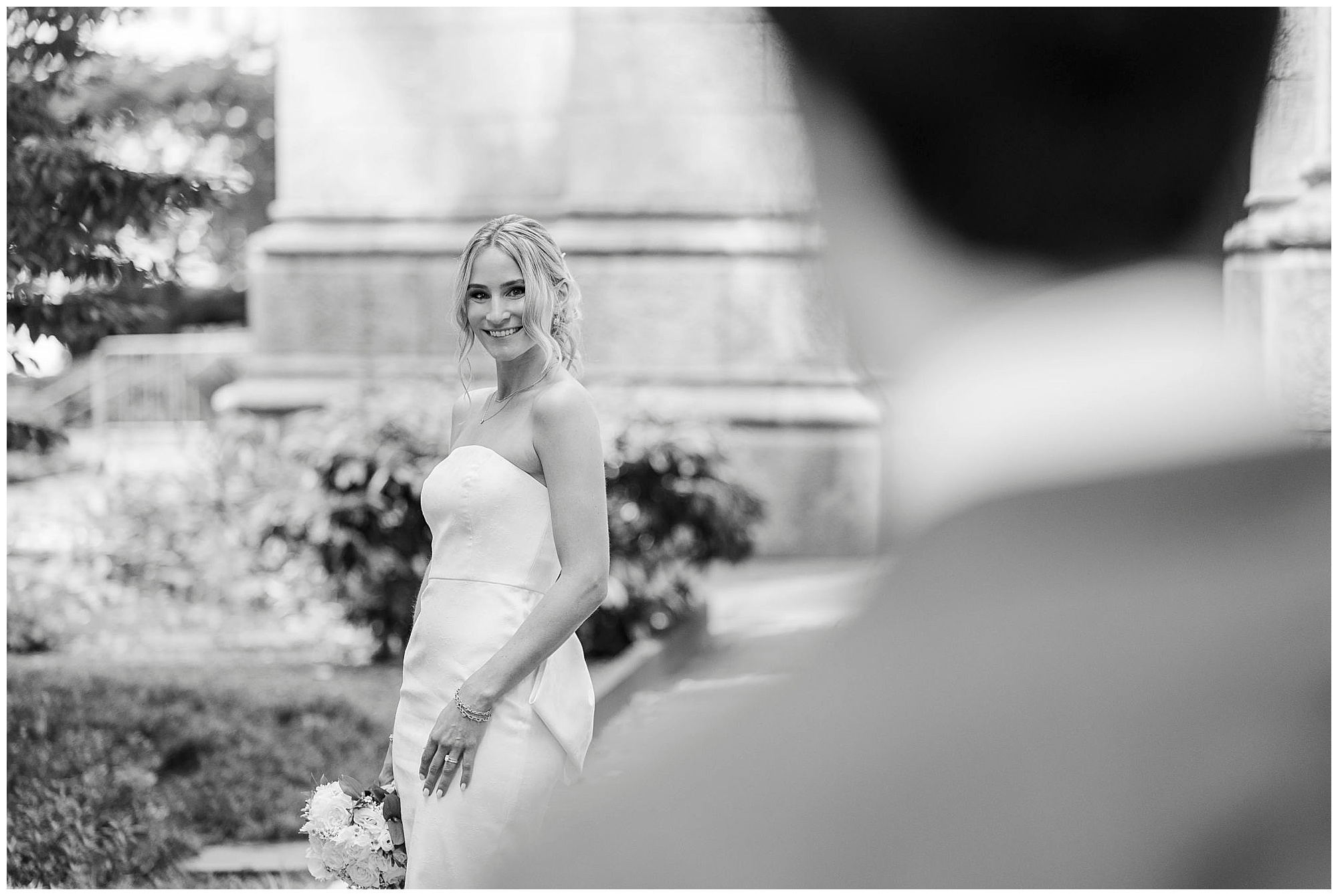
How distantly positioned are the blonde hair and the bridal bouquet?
76 centimetres

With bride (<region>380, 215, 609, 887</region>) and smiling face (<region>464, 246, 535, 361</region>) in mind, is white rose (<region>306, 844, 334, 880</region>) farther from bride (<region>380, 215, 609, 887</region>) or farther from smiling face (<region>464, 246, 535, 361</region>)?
smiling face (<region>464, 246, 535, 361</region>)

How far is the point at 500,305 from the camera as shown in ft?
6.92

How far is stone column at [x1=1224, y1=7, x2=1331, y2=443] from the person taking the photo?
0.62 metres

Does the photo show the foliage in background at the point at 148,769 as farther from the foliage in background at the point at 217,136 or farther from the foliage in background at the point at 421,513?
the foliage in background at the point at 217,136

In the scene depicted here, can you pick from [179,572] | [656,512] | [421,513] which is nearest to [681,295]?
[656,512]

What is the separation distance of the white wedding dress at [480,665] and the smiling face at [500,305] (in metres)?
0.17

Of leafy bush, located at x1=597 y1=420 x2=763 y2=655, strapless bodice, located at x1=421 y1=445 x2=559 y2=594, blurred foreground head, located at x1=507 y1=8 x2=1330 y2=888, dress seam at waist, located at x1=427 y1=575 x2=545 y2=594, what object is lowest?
leafy bush, located at x1=597 y1=420 x2=763 y2=655

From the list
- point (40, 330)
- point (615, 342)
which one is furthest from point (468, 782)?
point (615, 342)

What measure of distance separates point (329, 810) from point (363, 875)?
0.42 feet

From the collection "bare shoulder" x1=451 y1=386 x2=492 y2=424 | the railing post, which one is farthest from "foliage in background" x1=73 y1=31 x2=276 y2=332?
"bare shoulder" x1=451 y1=386 x2=492 y2=424

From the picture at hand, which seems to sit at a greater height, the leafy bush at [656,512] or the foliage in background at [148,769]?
the leafy bush at [656,512]

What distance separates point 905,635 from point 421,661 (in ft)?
5.27

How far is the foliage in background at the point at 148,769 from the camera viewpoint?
3926mm

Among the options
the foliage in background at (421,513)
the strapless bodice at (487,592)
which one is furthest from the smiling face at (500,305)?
the foliage in background at (421,513)
